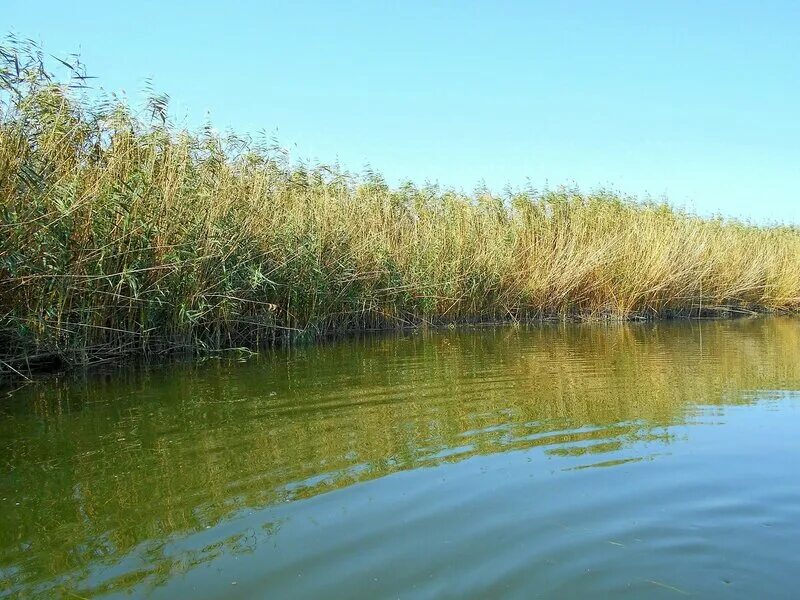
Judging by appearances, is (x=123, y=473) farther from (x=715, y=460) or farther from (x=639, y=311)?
(x=639, y=311)

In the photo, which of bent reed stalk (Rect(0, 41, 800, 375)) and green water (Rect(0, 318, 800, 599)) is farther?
bent reed stalk (Rect(0, 41, 800, 375))

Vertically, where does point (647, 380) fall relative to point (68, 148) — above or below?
below

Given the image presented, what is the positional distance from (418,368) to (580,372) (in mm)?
1566

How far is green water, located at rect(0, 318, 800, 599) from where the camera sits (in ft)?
7.06

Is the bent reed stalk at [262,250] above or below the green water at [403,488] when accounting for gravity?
above

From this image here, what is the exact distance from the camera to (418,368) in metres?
6.79

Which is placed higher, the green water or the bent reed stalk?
the bent reed stalk

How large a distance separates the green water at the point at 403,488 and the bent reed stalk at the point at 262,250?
112 cm

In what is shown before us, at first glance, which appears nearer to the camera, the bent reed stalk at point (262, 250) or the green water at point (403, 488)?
the green water at point (403, 488)

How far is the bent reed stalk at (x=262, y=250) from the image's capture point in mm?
6043

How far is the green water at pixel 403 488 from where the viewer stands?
7.06 ft

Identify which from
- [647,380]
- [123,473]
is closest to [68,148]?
Answer: [123,473]

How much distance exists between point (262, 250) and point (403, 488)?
6.11m

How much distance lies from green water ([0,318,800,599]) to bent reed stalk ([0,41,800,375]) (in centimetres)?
112
